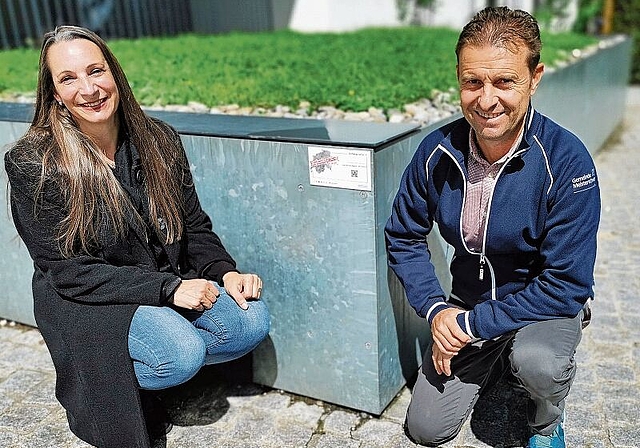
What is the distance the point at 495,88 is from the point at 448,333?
875 millimetres

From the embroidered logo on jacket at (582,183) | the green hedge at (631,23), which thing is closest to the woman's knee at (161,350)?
the embroidered logo on jacket at (582,183)

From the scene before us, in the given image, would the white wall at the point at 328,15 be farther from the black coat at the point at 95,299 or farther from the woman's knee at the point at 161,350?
the woman's knee at the point at 161,350

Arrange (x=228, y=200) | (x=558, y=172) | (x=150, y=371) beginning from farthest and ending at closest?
(x=228, y=200)
(x=150, y=371)
(x=558, y=172)

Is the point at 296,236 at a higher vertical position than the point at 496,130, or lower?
lower

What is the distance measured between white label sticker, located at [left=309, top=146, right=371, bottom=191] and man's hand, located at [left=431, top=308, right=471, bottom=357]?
0.54m

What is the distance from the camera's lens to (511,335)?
255 centimetres

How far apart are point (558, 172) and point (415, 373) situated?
1.31m

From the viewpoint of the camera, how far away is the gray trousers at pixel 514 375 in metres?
2.41

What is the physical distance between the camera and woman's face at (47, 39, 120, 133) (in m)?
2.49

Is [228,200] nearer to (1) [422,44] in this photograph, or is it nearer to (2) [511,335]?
(2) [511,335]

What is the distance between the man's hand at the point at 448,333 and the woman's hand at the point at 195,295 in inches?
33.4

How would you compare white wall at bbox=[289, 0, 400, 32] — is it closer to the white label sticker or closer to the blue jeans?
the white label sticker

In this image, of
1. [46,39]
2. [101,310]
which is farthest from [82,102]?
[101,310]

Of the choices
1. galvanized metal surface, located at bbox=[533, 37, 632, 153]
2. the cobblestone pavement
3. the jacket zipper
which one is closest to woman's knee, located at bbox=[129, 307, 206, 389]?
the cobblestone pavement
